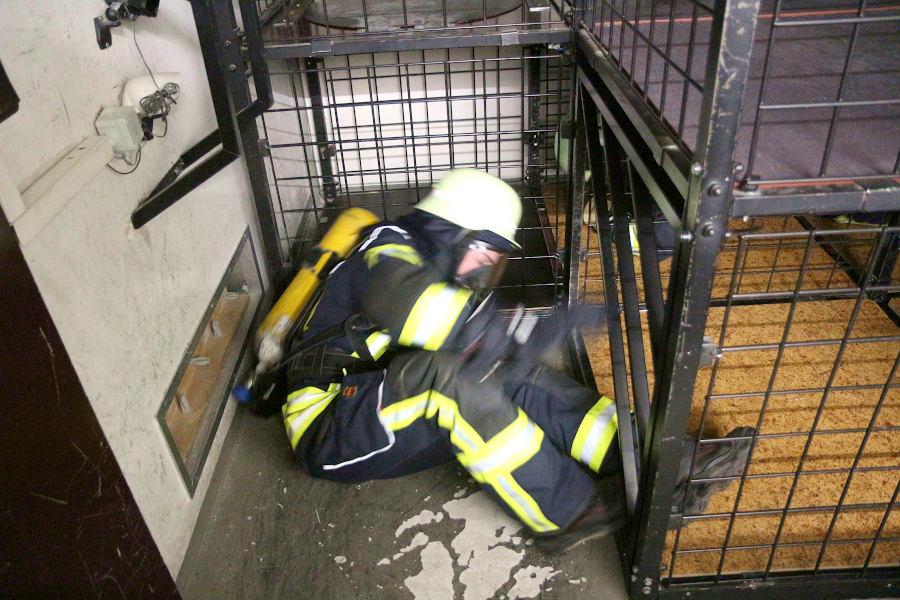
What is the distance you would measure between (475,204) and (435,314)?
345mm

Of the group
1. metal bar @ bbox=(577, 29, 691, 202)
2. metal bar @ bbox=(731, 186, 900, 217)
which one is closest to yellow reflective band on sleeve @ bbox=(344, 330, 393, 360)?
metal bar @ bbox=(577, 29, 691, 202)

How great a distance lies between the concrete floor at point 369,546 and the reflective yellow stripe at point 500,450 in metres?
0.12

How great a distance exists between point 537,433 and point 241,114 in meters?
1.31

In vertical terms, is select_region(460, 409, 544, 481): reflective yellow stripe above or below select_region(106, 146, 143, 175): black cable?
below

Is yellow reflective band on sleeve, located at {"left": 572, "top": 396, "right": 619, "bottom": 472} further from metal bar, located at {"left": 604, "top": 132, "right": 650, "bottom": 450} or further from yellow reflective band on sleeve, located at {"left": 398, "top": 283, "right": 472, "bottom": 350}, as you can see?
yellow reflective band on sleeve, located at {"left": 398, "top": 283, "right": 472, "bottom": 350}

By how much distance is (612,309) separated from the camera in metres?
1.86

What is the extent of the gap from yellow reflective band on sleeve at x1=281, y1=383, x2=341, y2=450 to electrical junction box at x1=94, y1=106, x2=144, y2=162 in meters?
0.79

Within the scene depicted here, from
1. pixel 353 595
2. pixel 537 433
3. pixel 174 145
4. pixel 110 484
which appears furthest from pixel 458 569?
pixel 174 145

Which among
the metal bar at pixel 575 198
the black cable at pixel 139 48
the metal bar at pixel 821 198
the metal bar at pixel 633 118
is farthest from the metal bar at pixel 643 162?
the black cable at pixel 139 48

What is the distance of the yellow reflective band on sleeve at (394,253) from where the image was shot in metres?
1.90

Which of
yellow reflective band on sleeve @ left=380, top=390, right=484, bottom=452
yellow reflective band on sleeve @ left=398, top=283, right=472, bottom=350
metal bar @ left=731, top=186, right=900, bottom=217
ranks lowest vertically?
yellow reflective band on sleeve @ left=380, top=390, right=484, bottom=452

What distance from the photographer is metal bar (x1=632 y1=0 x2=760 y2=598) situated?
0.98m

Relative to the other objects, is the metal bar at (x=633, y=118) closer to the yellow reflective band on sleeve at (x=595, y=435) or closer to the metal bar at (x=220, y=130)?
the yellow reflective band on sleeve at (x=595, y=435)

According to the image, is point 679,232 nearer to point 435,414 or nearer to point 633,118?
point 633,118
